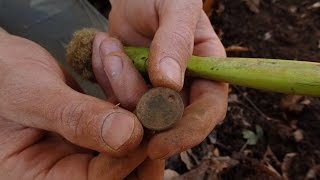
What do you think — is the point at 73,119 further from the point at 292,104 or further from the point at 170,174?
the point at 292,104

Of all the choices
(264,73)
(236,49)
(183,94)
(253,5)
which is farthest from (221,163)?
(253,5)

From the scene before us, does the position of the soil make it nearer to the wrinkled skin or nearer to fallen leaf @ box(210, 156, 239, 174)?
fallen leaf @ box(210, 156, 239, 174)

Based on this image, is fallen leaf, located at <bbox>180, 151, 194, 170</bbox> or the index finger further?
fallen leaf, located at <bbox>180, 151, 194, 170</bbox>

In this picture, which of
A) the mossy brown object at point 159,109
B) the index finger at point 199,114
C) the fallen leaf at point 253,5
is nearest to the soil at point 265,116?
the fallen leaf at point 253,5

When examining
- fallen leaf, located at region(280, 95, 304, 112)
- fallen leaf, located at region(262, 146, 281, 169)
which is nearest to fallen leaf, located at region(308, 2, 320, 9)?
fallen leaf, located at region(280, 95, 304, 112)

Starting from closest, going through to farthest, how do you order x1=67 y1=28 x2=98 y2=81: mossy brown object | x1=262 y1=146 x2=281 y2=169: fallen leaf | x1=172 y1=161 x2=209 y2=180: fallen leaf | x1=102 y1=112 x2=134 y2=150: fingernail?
x1=102 y1=112 x2=134 y2=150: fingernail → x1=67 y1=28 x2=98 y2=81: mossy brown object → x1=172 y1=161 x2=209 y2=180: fallen leaf → x1=262 y1=146 x2=281 y2=169: fallen leaf

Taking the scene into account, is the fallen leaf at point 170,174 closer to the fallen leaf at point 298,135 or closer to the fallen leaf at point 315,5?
the fallen leaf at point 298,135

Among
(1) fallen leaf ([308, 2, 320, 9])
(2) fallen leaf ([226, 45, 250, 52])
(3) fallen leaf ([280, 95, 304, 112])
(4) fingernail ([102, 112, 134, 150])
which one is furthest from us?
(1) fallen leaf ([308, 2, 320, 9])

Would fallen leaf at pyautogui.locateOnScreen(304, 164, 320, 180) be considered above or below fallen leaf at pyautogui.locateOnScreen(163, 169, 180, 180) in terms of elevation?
above
